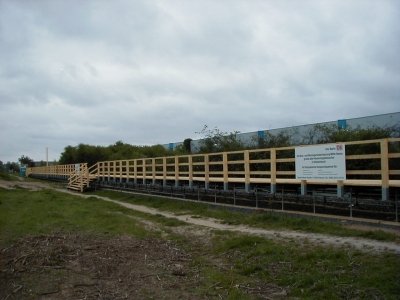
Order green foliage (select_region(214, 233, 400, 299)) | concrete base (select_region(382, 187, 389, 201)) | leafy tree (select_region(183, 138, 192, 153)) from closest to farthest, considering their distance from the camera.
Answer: green foliage (select_region(214, 233, 400, 299)) < concrete base (select_region(382, 187, 389, 201)) < leafy tree (select_region(183, 138, 192, 153))

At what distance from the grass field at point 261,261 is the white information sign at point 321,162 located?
140 cm

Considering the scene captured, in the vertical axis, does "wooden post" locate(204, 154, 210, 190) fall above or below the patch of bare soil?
above

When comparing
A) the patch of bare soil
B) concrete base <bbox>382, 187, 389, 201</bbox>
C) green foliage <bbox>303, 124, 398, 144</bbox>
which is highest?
green foliage <bbox>303, 124, 398, 144</bbox>

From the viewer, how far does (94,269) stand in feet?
25.8

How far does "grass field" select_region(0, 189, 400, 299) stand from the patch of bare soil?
0.50 ft

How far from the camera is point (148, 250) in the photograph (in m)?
9.57

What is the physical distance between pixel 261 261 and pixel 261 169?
27.6 feet

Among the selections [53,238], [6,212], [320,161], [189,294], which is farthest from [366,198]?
[6,212]

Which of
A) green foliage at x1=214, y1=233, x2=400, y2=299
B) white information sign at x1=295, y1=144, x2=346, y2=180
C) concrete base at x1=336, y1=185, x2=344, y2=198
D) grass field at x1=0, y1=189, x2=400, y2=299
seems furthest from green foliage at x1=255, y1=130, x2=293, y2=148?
green foliage at x1=214, y1=233, x2=400, y2=299

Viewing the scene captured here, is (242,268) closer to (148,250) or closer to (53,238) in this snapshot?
(148,250)

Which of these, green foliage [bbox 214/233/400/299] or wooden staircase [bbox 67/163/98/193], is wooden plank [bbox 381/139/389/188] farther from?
wooden staircase [bbox 67/163/98/193]

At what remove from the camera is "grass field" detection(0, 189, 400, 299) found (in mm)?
6246

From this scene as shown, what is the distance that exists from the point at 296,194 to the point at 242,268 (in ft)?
20.0

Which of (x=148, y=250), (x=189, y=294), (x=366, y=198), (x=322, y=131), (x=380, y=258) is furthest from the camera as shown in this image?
(x=322, y=131)
